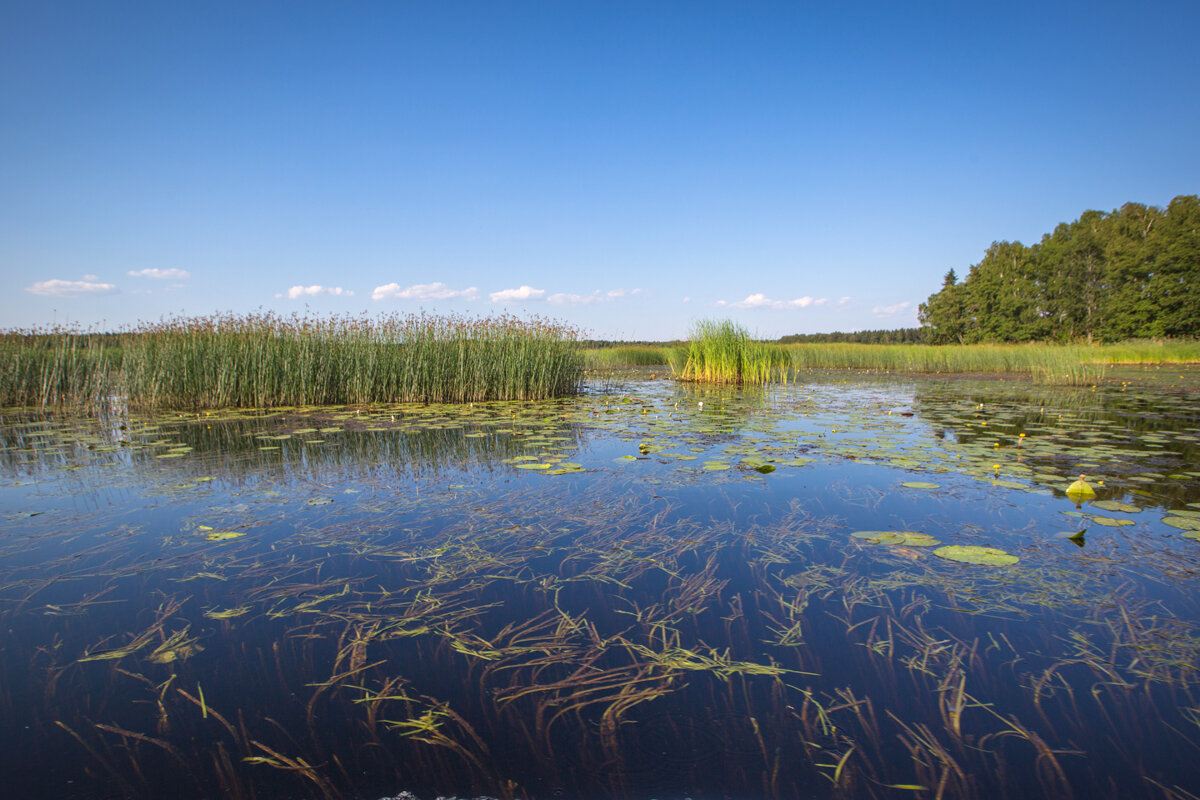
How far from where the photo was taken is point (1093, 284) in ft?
111

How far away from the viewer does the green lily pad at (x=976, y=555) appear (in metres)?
2.69

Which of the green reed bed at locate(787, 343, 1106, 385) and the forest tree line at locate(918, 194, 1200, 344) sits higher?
the forest tree line at locate(918, 194, 1200, 344)

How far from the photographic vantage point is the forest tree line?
29219 mm

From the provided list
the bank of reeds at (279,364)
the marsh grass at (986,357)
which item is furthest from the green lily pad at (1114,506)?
the marsh grass at (986,357)

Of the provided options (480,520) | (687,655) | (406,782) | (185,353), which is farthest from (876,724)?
(185,353)

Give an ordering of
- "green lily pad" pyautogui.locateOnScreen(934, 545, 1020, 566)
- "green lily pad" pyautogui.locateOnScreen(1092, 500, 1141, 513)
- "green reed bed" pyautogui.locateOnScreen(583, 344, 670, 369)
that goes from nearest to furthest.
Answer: "green lily pad" pyautogui.locateOnScreen(934, 545, 1020, 566), "green lily pad" pyautogui.locateOnScreen(1092, 500, 1141, 513), "green reed bed" pyautogui.locateOnScreen(583, 344, 670, 369)

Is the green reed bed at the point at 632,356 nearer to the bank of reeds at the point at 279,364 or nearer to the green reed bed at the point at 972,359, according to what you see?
the green reed bed at the point at 972,359

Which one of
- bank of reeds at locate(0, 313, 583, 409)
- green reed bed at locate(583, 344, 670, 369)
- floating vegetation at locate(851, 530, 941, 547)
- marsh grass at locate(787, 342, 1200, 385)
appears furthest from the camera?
green reed bed at locate(583, 344, 670, 369)

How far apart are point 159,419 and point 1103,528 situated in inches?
448

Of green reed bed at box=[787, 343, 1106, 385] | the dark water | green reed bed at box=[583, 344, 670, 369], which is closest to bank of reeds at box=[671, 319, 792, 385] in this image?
green reed bed at box=[787, 343, 1106, 385]

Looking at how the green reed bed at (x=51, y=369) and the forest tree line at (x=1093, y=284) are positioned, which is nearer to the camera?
the green reed bed at (x=51, y=369)

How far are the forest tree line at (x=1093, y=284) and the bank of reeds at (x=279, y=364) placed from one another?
26241 millimetres

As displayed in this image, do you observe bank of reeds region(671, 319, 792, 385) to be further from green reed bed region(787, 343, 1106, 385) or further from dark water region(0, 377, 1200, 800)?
dark water region(0, 377, 1200, 800)

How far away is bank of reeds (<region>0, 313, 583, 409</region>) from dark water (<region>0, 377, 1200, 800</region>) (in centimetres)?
573
